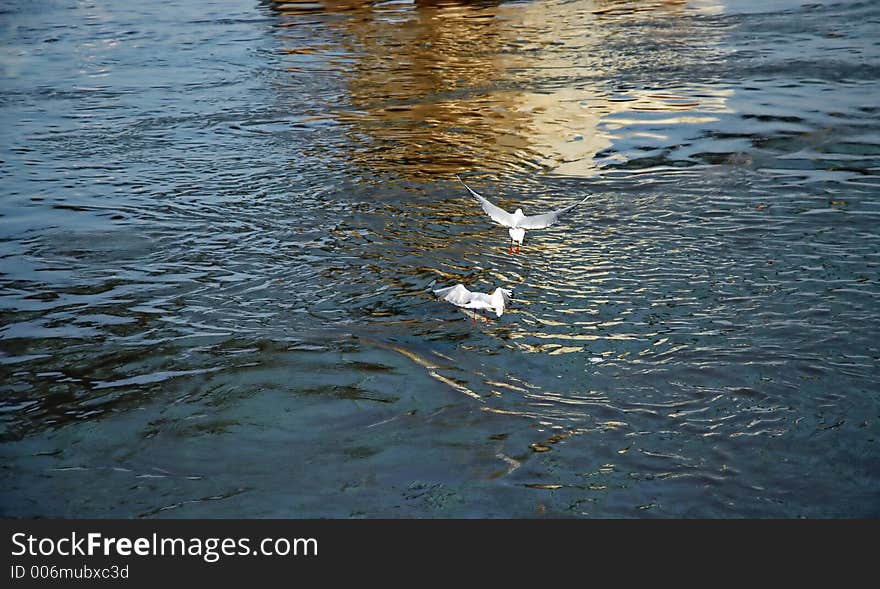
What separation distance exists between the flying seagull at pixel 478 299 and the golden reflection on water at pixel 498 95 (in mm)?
2632

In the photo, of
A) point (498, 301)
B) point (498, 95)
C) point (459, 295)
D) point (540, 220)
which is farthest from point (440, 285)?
point (498, 95)

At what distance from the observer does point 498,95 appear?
10.7 m

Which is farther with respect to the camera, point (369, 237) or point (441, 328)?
point (369, 237)

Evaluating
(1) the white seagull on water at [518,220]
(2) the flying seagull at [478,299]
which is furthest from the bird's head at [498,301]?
(1) the white seagull on water at [518,220]

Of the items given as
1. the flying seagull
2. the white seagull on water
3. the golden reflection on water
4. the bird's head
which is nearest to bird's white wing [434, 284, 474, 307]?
the flying seagull

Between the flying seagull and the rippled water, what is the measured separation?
0.36 ft

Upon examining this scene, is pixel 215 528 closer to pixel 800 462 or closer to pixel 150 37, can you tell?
pixel 800 462

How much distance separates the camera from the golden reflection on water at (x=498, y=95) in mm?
8688

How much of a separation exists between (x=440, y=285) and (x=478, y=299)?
1.56 ft

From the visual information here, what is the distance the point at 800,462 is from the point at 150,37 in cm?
1358

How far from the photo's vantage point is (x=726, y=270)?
609cm

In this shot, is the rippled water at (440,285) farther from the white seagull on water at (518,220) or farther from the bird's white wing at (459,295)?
the white seagull on water at (518,220)

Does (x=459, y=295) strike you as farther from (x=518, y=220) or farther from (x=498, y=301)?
(x=518, y=220)

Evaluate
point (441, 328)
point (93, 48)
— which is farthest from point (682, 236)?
point (93, 48)
